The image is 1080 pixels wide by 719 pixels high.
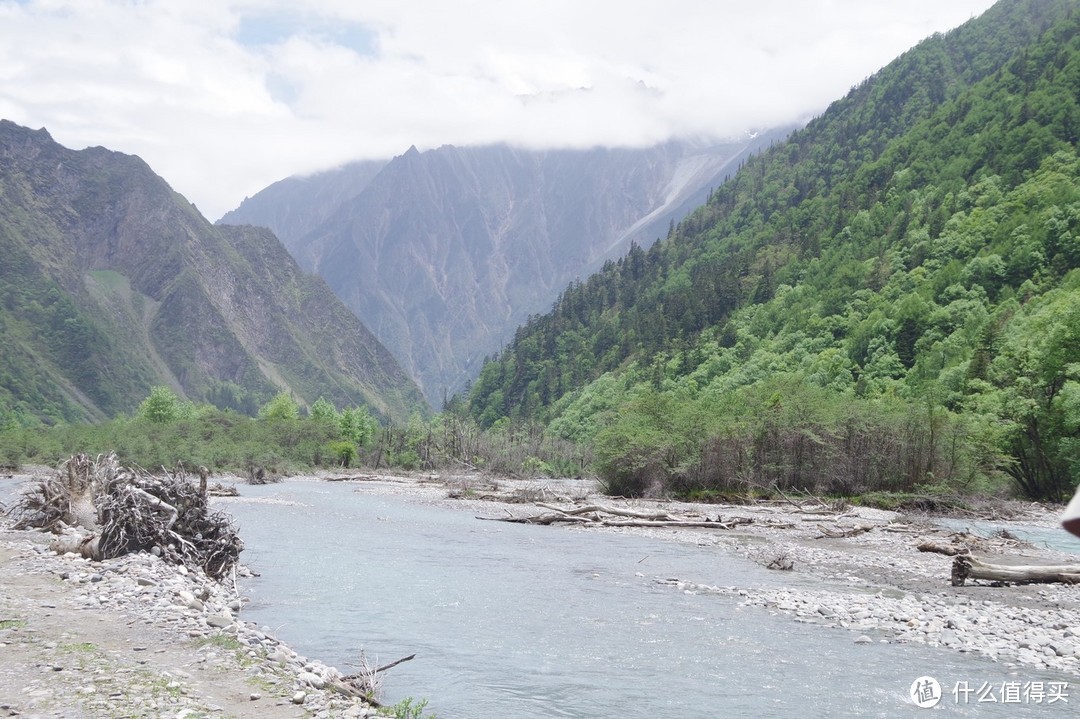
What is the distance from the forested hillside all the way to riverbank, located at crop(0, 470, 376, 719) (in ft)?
180

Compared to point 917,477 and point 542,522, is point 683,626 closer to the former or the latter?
point 542,522

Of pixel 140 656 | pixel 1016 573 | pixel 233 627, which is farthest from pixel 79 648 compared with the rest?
pixel 1016 573

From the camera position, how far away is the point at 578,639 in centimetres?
1892

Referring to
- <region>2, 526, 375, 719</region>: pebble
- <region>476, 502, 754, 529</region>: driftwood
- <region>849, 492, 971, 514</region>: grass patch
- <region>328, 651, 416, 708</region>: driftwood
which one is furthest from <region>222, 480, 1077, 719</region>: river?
<region>849, 492, 971, 514</region>: grass patch

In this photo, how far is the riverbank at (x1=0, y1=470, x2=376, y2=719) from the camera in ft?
35.7

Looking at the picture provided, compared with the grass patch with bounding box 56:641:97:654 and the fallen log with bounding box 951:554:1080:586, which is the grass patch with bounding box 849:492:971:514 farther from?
the grass patch with bounding box 56:641:97:654

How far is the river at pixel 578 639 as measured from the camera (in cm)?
1448

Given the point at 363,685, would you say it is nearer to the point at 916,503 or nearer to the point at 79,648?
the point at 79,648

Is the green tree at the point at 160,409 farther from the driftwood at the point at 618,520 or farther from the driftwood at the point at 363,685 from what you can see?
the driftwood at the point at 363,685

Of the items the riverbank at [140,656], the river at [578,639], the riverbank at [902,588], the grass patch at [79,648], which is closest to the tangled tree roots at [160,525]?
the river at [578,639]

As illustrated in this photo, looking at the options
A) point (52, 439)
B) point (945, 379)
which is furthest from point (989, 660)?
point (52, 439)

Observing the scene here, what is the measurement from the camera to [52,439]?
108 m

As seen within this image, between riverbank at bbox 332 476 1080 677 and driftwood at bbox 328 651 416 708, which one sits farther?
riverbank at bbox 332 476 1080 677

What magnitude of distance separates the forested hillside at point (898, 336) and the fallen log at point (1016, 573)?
39.4 metres
